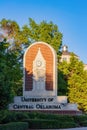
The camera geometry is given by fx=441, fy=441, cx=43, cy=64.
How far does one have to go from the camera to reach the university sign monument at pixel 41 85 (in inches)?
1624

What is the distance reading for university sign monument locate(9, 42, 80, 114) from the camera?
41250 mm

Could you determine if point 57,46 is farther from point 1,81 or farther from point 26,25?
point 1,81

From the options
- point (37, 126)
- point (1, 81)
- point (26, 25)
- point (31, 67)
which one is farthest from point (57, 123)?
point (26, 25)

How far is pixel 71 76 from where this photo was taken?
5847 centimetres

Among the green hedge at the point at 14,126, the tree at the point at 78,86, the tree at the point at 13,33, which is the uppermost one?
the tree at the point at 13,33

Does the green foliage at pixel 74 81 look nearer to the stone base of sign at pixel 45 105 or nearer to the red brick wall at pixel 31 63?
the red brick wall at pixel 31 63

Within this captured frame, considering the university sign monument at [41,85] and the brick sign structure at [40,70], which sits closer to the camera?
the university sign monument at [41,85]

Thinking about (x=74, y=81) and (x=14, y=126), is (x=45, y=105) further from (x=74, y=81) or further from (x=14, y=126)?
(x=74, y=81)

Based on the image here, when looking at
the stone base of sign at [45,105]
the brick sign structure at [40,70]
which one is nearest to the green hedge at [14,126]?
the stone base of sign at [45,105]

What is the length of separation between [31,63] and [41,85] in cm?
245

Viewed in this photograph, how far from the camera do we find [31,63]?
43.8 m

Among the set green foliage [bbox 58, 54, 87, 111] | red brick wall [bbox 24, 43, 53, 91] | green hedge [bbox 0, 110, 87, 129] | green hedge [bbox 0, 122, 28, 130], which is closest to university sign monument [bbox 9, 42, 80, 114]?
red brick wall [bbox 24, 43, 53, 91]

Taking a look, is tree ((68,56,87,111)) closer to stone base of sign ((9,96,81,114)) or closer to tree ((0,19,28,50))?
tree ((0,19,28,50))

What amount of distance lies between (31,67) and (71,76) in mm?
15741
